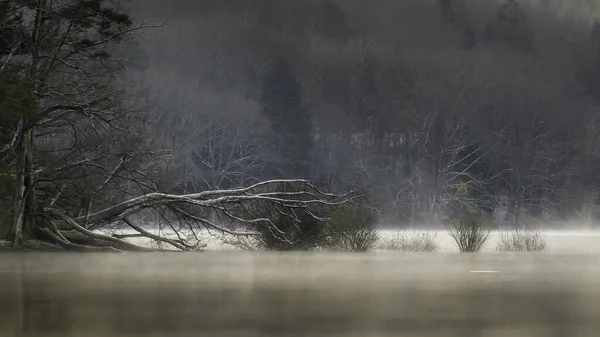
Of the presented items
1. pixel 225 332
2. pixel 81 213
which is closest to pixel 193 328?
pixel 225 332

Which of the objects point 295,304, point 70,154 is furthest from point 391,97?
point 295,304

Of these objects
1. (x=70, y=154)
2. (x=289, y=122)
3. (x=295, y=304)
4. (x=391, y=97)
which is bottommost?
(x=295, y=304)

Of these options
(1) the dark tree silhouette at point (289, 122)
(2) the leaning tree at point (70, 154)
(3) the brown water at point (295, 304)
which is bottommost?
(3) the brown water at point (295, 304)

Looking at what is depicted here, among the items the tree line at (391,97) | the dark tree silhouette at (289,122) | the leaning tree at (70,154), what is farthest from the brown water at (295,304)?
the dark tree silhouette at (289,122)

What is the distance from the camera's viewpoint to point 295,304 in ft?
11.7

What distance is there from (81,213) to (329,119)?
22.5 metres

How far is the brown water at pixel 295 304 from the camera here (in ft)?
8.78

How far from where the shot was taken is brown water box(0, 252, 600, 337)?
268 cm

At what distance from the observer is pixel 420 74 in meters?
34.3

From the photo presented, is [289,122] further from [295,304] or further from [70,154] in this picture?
[295,304]

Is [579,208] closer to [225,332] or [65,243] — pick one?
[65,243]

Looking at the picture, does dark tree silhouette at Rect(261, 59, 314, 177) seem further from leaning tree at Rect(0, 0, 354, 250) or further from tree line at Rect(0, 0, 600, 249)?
leaning tree at Rect(0, 0, 354, 250)

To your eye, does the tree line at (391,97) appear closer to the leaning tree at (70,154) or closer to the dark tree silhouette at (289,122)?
the dark tree silhouette at (289,122)

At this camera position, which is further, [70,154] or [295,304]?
[70,154]
